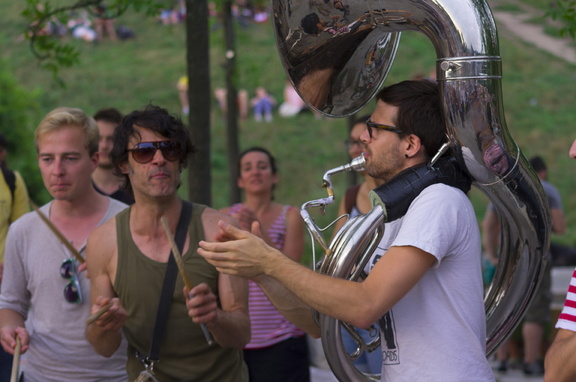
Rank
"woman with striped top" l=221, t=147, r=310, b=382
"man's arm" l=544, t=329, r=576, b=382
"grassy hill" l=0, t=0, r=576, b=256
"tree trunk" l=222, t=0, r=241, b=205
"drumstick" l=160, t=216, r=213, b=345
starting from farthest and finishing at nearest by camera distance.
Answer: "grassy hill" l=0, t=0, r=576, b=256 → "tree trunk" l=222, t=0, r=241, b=205 → "woman with striped top" l=221, t=147, r=310, b=382 → "drumstick" l=160, t=216, r=213, b=345 → "man's arm" l=544, t=329, r=576, b=382

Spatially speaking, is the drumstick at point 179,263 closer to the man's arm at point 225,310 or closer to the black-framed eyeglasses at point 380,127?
the man's arm at point 225,310

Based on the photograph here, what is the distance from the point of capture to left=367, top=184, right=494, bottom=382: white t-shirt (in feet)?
8.42

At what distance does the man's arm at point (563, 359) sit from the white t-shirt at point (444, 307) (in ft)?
1.21

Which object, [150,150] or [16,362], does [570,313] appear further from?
[16,362]

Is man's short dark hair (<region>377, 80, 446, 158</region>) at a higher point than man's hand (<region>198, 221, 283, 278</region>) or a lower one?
higher

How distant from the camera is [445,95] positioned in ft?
8.80

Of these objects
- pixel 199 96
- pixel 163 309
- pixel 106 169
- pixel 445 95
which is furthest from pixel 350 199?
pixel 445 95

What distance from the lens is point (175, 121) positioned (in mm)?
3535

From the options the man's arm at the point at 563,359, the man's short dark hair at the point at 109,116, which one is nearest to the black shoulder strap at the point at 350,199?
the man's short dark hair at the point at 109,116

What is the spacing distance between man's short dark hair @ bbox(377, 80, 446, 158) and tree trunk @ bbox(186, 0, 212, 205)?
101 inches

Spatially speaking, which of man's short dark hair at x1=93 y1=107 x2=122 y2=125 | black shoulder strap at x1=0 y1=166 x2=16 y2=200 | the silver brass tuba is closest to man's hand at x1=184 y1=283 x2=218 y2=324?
the silver brass tuba

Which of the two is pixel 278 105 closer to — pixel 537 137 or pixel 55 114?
pixel 537 137

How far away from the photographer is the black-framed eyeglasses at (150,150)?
135 inches

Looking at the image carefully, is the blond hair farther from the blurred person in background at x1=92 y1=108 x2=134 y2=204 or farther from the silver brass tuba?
the silver brass tuba
